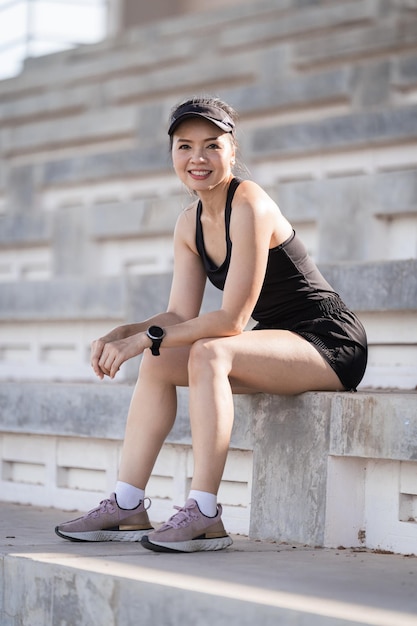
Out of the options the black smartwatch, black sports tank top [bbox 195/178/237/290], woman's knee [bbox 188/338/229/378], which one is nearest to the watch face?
the black smartwatch

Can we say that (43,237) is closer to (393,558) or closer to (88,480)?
(88,480)

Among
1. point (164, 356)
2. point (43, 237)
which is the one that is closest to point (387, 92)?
point (43, 237)

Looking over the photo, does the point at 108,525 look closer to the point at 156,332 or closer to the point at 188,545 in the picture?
the point at 188,545

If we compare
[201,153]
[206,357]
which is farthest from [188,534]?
[201,153]

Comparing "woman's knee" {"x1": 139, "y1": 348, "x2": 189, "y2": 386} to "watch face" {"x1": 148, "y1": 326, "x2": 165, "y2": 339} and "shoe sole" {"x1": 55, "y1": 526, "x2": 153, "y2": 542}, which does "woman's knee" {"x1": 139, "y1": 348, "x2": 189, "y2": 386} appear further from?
"shoe sole" {"x1": 55, "y1": 526, "x2": 153, "y2": 542}

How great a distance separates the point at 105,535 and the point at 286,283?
89 cm

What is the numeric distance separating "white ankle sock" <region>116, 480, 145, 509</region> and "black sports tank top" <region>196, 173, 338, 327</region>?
64 cm

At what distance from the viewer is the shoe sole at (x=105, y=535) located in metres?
3.04

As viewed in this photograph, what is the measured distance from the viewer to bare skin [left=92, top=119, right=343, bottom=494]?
286cm

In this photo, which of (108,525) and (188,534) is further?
(108,525)

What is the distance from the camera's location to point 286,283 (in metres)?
3.20

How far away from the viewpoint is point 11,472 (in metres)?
4.28

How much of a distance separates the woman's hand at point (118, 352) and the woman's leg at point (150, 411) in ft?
0.32

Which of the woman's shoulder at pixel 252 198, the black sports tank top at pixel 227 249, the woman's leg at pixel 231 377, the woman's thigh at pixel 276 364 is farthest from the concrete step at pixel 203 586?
the woman's shoulder at pixel 252 198
